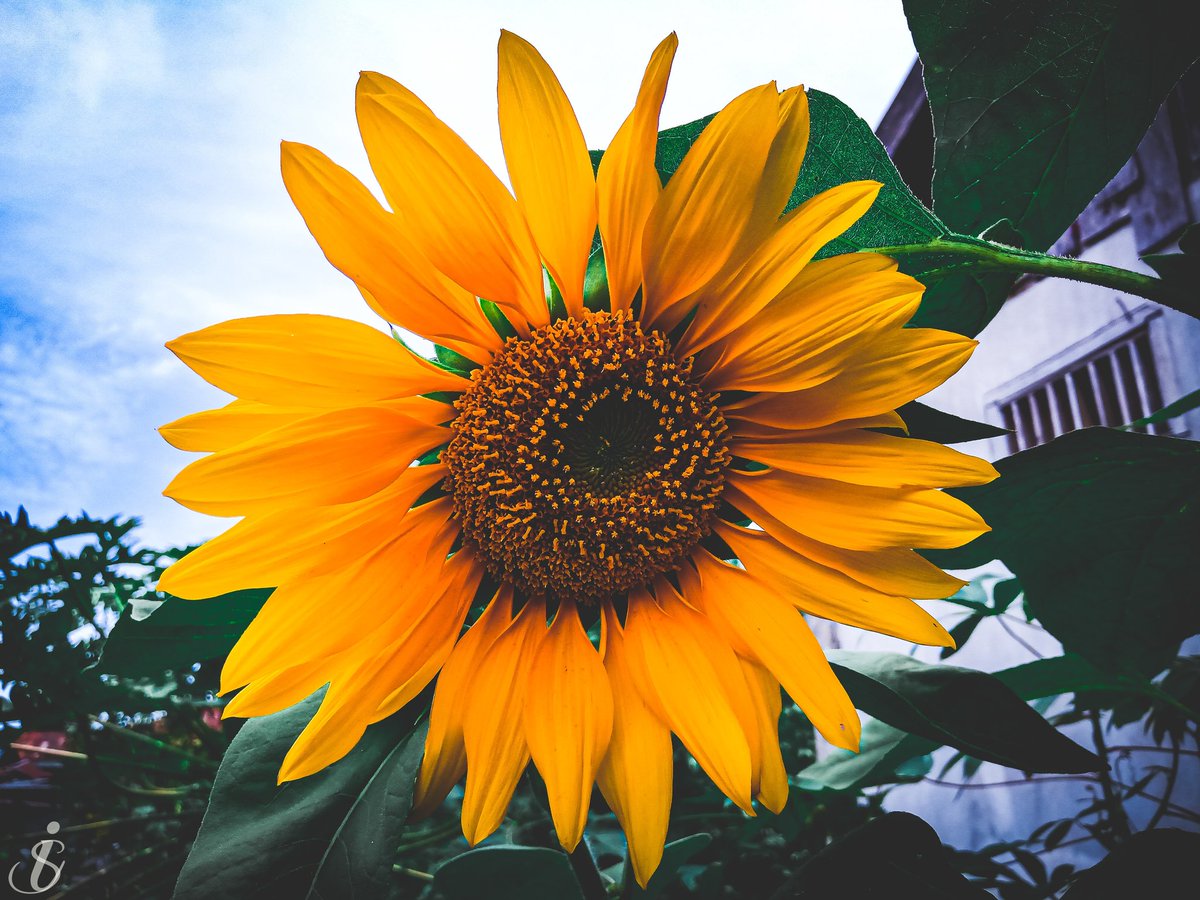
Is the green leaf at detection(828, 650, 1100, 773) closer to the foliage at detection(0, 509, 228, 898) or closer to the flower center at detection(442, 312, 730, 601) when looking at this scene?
the flower center at detection(442, 312, 730, 601)

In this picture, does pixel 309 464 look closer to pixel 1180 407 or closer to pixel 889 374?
pixel 889 374

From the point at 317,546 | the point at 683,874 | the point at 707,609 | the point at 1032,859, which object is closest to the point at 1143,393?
the point at 1032,859

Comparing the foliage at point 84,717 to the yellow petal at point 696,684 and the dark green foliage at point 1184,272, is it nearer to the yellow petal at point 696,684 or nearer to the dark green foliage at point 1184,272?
the yellow petal at point 696,684

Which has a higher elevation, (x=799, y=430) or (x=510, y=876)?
→ (x=799, y=430)

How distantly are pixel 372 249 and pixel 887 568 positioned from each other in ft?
1.17

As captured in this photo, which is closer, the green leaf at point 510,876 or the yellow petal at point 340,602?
the yellow petal at point 340,602

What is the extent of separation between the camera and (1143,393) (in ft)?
7.87

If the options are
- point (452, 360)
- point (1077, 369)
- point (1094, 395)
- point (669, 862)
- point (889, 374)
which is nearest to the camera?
point (889, 374)

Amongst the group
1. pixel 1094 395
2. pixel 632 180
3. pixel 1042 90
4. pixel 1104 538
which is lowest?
pixel 1104 538

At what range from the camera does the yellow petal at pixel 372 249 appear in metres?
0.45

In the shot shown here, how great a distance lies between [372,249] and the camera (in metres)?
0.47

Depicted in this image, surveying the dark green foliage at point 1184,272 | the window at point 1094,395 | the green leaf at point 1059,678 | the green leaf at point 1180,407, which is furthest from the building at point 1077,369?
the dark green foliage at point 1184,272

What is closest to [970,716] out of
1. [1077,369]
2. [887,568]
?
[887,568]

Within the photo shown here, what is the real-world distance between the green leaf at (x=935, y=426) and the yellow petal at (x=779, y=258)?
0.10 m
